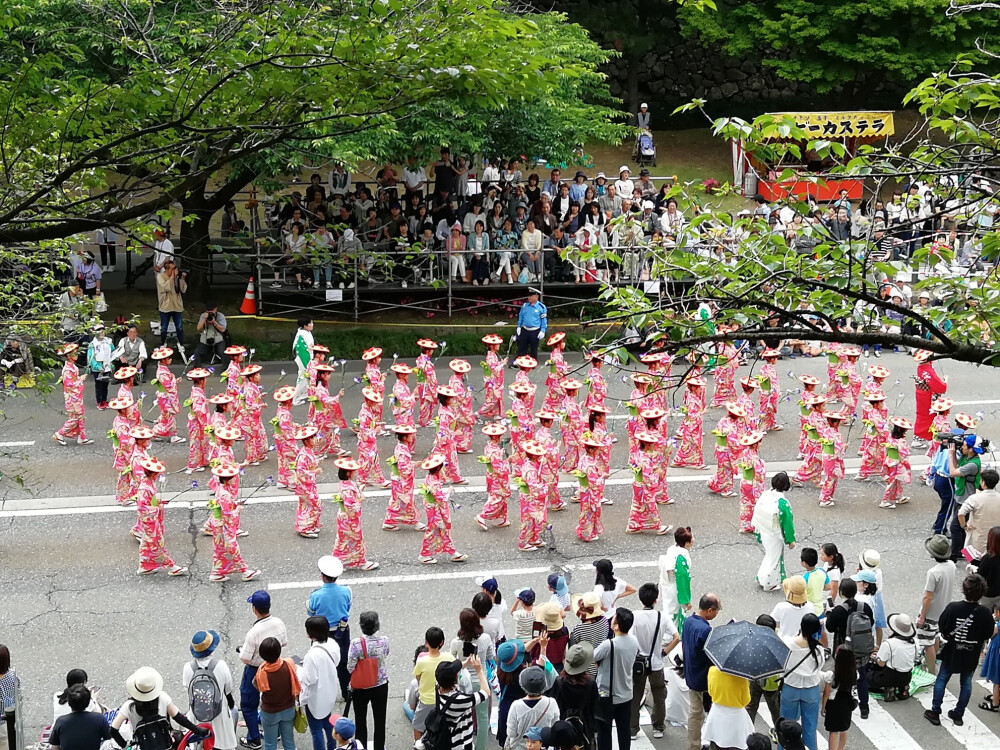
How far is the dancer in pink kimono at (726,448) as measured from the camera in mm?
13703

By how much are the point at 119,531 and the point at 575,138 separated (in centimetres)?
1048

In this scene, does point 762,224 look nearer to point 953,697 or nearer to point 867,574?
point 867,574

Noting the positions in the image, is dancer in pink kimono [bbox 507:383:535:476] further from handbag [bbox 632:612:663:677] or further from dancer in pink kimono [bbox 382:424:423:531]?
handbag [bbox 632:612:663:677]

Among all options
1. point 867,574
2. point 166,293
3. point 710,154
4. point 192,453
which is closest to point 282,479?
point 192,453

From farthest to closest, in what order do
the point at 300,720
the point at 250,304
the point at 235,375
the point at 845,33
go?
the point at 845,33, the point at 250,304, the point at 235,375, the point at 300,720

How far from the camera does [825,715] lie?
8.84 meters

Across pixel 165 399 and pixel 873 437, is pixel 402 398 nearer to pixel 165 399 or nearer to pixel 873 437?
pixel 165 399

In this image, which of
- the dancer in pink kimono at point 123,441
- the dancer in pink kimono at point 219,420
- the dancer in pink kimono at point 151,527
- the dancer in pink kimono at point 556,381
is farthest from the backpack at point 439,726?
the dancer in pink kimono at point 556,381

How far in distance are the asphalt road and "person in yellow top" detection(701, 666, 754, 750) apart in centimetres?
115

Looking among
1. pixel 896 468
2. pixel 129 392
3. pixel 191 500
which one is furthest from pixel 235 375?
pixel 896 468

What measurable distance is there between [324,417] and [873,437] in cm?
651

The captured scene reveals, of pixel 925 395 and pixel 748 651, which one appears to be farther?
pixel 925 395

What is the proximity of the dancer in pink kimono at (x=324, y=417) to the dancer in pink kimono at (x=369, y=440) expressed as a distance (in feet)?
3.07

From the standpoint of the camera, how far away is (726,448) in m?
13.8
